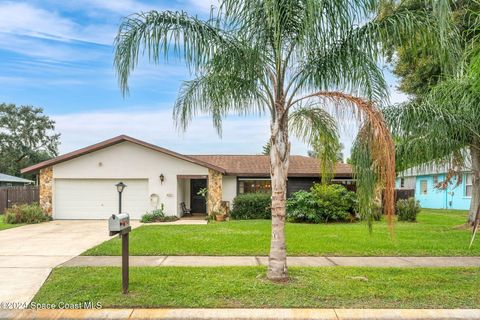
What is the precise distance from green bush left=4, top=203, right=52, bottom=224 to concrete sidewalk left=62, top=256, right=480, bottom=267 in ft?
32.5

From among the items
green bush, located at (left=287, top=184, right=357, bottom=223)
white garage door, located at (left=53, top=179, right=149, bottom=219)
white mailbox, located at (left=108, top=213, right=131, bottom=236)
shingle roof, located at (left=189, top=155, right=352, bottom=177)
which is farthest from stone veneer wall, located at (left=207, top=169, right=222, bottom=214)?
white mailbox, located at (left=108, top=213, right=131, bottom=236)

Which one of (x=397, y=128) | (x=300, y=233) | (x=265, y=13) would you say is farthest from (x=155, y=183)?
(x=265, y=13)

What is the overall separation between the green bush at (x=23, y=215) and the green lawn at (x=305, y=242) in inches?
266

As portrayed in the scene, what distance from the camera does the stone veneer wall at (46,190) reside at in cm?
1848

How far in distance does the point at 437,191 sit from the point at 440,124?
698 inches

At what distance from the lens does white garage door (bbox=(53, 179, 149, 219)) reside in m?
18.7

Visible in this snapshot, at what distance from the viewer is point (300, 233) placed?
1266 centimetres

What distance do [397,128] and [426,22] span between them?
170 inches

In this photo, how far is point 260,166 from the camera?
825 inches

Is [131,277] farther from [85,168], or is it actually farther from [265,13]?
[85,168]

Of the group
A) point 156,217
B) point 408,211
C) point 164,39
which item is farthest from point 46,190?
point 408,211

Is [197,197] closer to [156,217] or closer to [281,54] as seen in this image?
[156,217]

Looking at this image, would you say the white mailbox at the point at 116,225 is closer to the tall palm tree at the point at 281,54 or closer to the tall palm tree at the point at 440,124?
the tall palm tree at the point at 281,54

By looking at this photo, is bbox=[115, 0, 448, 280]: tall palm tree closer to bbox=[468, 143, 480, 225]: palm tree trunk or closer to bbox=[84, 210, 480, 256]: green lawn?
bbox=[84, 210, 480, 256]: green lawn
